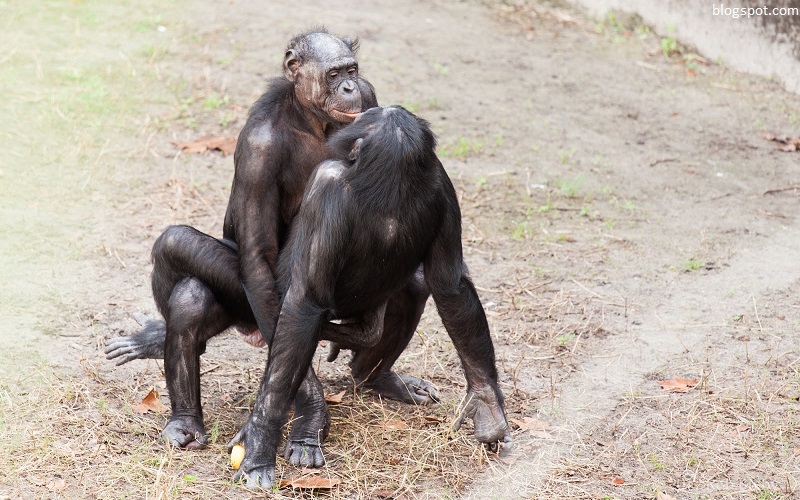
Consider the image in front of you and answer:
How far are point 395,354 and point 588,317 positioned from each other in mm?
1502

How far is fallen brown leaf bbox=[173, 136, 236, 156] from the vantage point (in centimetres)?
831

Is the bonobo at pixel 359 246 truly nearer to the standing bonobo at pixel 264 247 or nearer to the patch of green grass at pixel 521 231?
the standing bonobo at pixel 264 247

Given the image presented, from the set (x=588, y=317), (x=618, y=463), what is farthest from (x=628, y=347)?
(x=618, y=463)

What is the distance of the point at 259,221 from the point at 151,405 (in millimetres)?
1269

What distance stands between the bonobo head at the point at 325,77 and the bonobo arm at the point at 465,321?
2.42 feet

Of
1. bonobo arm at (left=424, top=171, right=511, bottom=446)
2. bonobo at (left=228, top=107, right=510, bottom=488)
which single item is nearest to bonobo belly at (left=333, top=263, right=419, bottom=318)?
bonobo at (left=228, top=107, right=510, bottom=488)

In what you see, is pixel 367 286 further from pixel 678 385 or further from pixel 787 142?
pixel 787 142

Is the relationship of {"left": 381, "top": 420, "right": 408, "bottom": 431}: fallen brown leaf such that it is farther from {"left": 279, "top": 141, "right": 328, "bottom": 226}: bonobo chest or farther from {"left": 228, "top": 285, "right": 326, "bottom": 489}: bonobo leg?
{"left": 279, "top": 141, "right": 328, "bottom": 226}: bonobo chest

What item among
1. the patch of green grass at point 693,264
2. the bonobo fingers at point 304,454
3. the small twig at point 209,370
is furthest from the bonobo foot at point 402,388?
the patch of green grass at point 693,264

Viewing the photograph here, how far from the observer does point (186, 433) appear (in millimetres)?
4797

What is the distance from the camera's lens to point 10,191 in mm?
7379

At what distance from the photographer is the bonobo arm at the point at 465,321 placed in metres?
4.63

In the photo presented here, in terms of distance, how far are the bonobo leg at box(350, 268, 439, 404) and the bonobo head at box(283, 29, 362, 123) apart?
1027mm

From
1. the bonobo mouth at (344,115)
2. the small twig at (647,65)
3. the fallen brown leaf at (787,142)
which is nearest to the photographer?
the bonobo mouth at (344,115)
